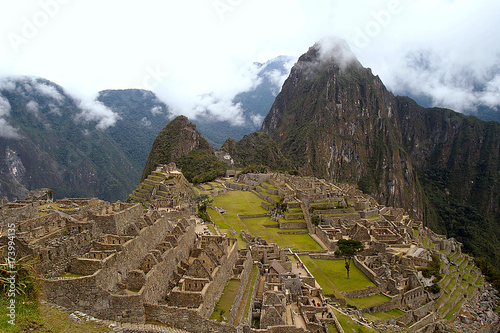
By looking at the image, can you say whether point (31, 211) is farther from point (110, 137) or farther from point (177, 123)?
point (177, 123)

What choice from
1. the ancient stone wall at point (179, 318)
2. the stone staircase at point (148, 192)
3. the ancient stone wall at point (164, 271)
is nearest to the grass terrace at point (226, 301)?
the ancient stone wall at point (179, 318)

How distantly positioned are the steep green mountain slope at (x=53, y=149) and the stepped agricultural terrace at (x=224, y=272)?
11.2m

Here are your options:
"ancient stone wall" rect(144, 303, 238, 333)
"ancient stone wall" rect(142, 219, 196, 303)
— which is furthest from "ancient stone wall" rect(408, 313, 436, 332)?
"ancient stone wall" rect(144, 303, 238, 333)

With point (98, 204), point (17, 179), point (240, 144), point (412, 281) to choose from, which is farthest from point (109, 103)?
point (412, 281)

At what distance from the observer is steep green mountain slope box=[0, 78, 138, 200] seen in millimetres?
41844

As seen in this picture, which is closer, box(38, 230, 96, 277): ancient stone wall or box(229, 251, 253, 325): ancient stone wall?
box(38, 230, 96, 277): ancient stone wall

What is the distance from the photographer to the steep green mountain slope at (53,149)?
41.8 m

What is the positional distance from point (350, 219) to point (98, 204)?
34.1 meters

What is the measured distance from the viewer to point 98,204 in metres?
20.0

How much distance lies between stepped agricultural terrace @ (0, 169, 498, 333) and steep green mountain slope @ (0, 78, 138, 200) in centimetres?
1123

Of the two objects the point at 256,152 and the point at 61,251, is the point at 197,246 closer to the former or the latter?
the point at 61,251

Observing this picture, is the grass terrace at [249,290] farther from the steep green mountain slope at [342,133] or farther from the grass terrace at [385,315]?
the steep green mountain slope at [342,133]

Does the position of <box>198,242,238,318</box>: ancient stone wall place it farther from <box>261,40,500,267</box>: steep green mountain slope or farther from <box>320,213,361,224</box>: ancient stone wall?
<box>261,40,500,267</box>: steep green mountain slope

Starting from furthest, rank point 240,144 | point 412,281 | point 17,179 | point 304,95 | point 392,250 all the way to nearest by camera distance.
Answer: point 304,95, point 240,144, point 17,179, point 392,250, point 412,281
